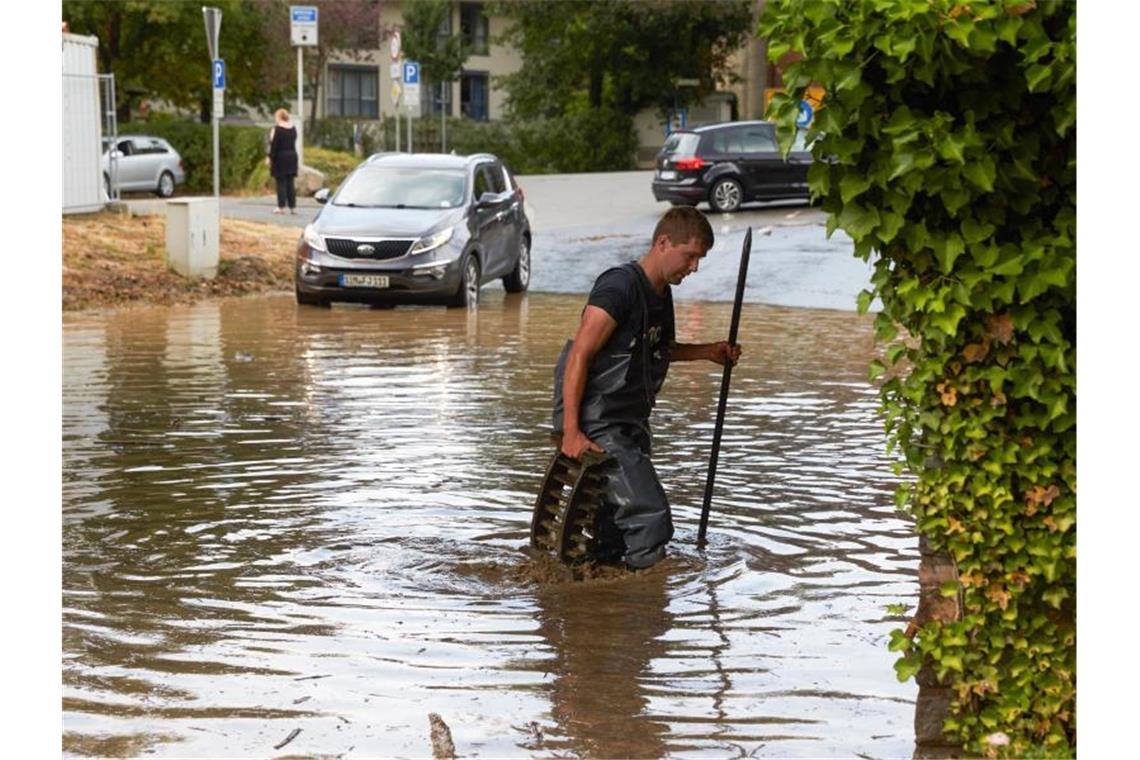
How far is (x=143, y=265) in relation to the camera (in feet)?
81.6

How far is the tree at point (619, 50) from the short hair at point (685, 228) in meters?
55.5

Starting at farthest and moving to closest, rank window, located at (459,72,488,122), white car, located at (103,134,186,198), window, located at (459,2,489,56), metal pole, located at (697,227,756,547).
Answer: window, located at (459,72,488,122) < window, located at (459,2,489,56) < white car, located at (103,134,186,198) < metal pole, located at (697,227,756,547)

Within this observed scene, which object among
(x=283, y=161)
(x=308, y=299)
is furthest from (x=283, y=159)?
(x=308, y=299)

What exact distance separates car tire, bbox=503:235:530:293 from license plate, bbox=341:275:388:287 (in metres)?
3.39

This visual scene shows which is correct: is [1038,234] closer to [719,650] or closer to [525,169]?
[719,650]

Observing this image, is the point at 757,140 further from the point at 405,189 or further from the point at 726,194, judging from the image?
the point at 405,189

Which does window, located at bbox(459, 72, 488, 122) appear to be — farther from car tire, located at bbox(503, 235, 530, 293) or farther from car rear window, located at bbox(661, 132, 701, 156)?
car tire, located at bbox(503, 235, 530, 293)

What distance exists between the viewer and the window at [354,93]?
271 ft

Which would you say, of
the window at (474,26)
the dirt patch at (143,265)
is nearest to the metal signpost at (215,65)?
the dirt patch at (143,265)

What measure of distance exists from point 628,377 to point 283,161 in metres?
27.5

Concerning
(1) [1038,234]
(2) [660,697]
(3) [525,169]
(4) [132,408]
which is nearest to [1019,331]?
(1) [1038,234]

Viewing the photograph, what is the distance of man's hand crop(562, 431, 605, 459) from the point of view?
8.61 m

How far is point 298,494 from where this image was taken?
1068cm

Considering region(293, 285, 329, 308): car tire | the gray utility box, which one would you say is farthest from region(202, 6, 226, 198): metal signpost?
region(293, 285, 329, 308): car tire
